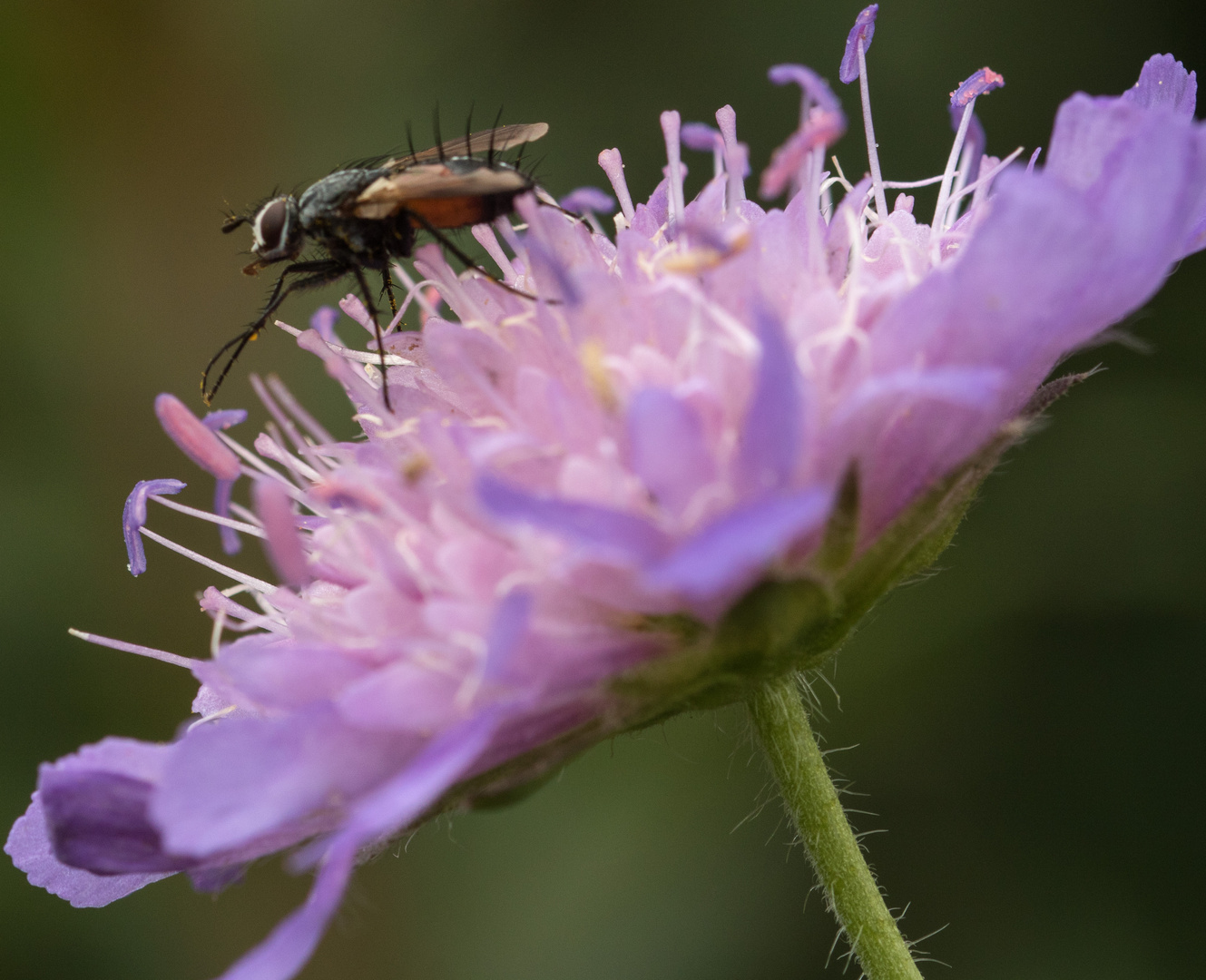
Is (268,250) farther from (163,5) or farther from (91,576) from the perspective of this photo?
(163,5)

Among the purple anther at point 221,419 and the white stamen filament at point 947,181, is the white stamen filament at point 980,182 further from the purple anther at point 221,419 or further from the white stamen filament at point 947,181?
the purple anther at point 221,419

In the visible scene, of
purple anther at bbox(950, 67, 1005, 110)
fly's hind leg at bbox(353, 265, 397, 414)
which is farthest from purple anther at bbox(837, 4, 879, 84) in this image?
fly's hind leg at bbox(353, 265, 397, 414)

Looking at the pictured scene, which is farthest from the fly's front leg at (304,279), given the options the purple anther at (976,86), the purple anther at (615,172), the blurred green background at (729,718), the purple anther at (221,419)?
the blurred green background at (729,718)

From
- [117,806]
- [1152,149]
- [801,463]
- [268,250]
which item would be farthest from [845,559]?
[268,250]

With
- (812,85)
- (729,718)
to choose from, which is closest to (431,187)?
(812,85)

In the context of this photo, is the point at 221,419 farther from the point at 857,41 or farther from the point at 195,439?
the point at 857,41
